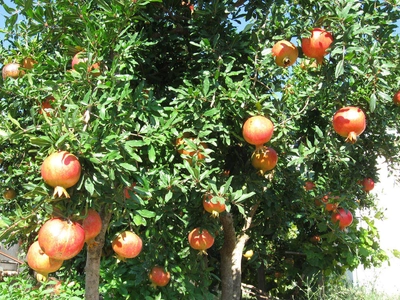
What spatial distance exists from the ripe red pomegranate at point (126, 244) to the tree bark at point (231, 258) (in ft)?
5.32

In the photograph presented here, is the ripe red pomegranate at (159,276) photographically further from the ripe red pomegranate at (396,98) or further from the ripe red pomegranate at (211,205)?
the ripe red pomegranate at (396,98)

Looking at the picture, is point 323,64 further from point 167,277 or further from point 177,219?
point 167,277

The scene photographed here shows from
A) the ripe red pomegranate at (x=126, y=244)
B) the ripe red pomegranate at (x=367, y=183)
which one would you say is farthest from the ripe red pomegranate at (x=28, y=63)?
the ripe red pomegranate at (x=367, y=183)

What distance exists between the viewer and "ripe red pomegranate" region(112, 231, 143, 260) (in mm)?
2012

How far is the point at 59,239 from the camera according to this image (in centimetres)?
147

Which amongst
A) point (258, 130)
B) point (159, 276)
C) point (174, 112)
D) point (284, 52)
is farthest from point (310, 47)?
point (159, 276)

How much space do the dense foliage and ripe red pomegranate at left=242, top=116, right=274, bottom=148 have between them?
107 mm

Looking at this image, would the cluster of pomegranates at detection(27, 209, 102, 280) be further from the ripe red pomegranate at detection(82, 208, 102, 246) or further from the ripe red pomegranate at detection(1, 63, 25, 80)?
the ripe red pomegranate at detection(1, 63, 25, 80)

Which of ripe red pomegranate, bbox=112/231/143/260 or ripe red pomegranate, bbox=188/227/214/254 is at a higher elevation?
ripe red pomegranate, bbox=188/227/214/254

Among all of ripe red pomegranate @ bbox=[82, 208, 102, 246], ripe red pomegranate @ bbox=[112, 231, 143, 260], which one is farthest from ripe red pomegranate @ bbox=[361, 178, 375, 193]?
ripe red pomegranate @ bbox=[82, 208, 102, 246]

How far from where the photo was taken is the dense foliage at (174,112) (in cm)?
172

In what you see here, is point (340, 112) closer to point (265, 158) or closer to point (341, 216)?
point (265, 158)

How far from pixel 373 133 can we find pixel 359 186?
539 mm

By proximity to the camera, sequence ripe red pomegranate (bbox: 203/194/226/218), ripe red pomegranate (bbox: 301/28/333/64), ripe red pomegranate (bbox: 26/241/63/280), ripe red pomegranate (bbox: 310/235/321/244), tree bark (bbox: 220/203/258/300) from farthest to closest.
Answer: ripe red pomegranate (bbox: 310/235/321/244)
tree bark (bbox: 220/203/258/300)
ripe red pomegranate (bbox: 203/194/226/218)
ripe red pomegranate (bbox: 301/28/333/64)
ripe red pomegranate (bbox: 26/241/63/280)
